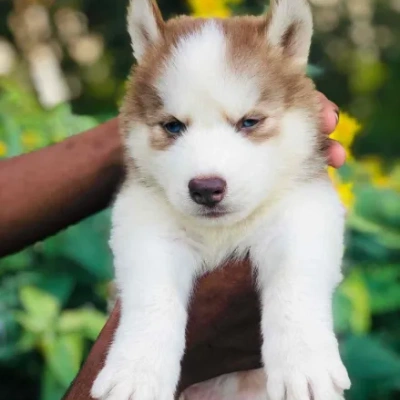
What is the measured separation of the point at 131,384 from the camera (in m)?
2.35

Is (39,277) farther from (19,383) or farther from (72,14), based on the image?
(72,14)

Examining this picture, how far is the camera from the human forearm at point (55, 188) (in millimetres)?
3494

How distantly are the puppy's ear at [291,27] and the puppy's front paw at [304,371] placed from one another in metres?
1.07

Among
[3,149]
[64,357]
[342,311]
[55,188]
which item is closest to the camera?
[55,188]

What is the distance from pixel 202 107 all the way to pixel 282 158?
35 cm

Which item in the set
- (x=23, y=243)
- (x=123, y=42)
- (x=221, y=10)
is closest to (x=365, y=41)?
(x=123, y=42)

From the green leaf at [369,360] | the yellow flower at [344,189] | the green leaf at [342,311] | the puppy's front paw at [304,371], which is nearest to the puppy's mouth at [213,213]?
the puppy's front paw at [304,371]

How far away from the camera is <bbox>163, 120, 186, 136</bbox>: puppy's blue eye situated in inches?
107

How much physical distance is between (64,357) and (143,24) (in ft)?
5.63

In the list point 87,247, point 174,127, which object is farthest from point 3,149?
point 174,127

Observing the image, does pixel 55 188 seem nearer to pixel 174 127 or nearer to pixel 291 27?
pixel 174 127

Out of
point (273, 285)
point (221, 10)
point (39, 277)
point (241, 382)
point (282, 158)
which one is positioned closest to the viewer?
point (273, 285)

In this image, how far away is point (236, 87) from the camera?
2678mm

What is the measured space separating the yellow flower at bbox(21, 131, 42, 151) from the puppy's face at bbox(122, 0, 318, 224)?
1627 millimetres
